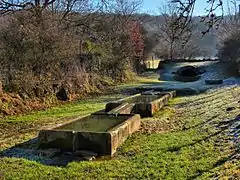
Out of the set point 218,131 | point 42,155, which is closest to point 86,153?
point 42,155

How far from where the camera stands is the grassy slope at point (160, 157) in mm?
5703

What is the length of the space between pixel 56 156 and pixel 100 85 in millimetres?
13234

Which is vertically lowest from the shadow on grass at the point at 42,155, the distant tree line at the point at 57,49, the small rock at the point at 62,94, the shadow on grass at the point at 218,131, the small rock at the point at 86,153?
the shadow on grass at the point at 42,155

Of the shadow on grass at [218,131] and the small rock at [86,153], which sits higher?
the shadow on grass at [218,131]

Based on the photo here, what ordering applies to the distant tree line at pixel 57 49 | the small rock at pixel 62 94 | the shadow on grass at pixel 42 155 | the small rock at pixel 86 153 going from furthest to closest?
the small rock at pixel 62 94
the distant tree line at pixel 57 49
the small rock at pixel 86 153
the shadow on grass at pixel 42 155

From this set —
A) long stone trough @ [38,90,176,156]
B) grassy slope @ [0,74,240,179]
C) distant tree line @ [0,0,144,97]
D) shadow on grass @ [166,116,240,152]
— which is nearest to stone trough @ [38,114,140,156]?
long stone trough @ [38,90,176,156]

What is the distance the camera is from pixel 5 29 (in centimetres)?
1345

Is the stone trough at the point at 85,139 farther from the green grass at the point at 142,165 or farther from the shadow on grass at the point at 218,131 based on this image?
the shadow on grass at the point at 218,131

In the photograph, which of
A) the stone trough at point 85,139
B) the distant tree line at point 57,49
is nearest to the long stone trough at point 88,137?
the stone trough at point 85,139

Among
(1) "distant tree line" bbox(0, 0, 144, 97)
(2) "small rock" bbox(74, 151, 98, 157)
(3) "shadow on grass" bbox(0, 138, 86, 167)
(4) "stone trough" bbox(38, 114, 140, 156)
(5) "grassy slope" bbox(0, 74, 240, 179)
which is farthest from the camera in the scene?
(1) "distant tree line" bbox(0, 0, 144, 97)

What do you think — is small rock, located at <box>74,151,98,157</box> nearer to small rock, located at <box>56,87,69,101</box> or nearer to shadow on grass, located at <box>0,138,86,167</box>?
shadow on grass, located at <box>0,138,86,167</box>

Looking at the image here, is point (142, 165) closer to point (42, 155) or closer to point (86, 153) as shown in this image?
point (86, 153)

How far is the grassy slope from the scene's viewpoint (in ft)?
18.7

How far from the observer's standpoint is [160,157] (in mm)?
6535
